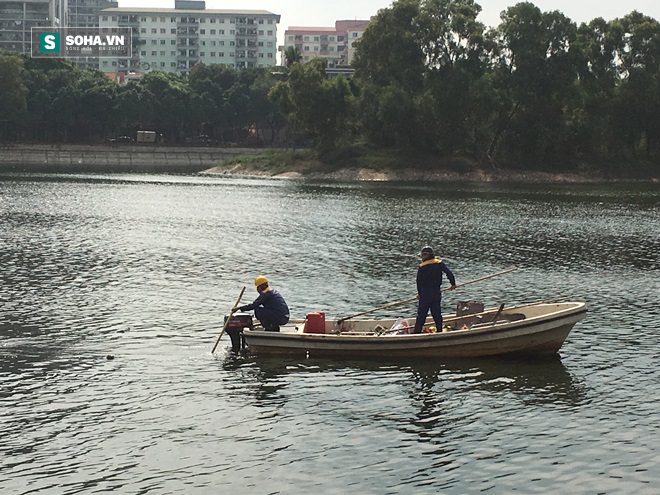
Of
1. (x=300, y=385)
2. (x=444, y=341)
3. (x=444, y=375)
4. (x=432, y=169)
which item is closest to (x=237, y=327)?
(x=300, y=385)

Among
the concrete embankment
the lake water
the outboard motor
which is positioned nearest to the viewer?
the lake water

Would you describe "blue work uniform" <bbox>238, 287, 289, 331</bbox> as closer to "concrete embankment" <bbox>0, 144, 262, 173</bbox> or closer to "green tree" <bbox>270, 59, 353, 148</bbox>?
"green tree" <bbox>270, 59, 353, 148</bbox>

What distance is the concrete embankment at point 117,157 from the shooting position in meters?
159

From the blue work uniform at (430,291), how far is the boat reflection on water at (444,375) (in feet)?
4.50

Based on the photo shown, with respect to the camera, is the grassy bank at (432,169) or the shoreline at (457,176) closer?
the shoreline at (457,176)

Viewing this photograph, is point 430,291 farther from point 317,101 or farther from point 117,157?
point 117,157

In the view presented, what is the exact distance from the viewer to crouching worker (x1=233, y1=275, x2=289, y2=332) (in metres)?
26.9

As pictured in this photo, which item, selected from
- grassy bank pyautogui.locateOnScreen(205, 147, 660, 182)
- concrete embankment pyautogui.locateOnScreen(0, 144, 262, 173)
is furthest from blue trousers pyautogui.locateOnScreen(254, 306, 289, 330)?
concrete embankment pyautogui.locateOnScreen(0, 144, 262, 173)

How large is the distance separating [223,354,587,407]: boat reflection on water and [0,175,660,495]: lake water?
80 mm

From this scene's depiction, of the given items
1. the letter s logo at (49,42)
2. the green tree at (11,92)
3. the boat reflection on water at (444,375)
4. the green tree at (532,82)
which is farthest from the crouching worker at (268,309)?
the letter s logo at (49,42)

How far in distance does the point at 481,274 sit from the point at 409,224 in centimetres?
2361

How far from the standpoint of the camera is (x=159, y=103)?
173m

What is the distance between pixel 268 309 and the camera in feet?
88.5

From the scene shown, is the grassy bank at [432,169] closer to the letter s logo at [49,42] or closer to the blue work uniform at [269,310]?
the letter s logo at [49,42]
